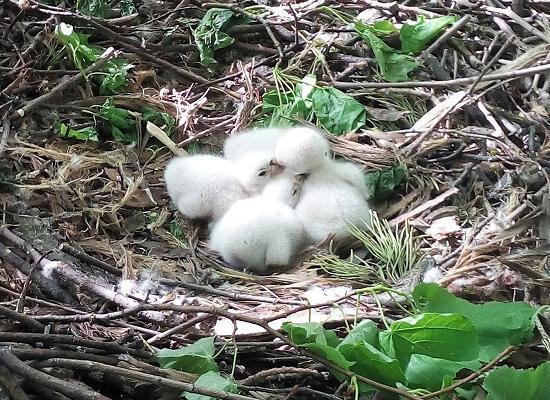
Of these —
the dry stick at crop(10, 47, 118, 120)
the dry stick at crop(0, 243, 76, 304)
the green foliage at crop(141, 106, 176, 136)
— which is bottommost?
the green foliage at crop(141, 106, 176, 136)

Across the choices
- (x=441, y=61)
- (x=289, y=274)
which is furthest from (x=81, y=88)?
(x=441, y=61)

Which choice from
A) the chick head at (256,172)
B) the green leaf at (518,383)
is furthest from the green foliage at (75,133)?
Result: the green leaf at (518,383)

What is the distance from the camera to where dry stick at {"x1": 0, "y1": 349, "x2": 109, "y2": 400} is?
1.24m

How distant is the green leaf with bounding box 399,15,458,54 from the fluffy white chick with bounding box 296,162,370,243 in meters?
0.79

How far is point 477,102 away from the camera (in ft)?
8.18

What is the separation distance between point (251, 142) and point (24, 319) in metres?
1.11

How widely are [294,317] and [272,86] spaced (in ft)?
4.19

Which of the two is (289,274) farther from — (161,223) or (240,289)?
(161,223)

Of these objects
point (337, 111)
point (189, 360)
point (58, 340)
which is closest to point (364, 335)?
point (189, 360)

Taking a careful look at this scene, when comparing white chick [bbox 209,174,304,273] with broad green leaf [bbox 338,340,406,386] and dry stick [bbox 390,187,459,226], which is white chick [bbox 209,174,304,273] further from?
broad green leaf [bbox 338,340,406,386]

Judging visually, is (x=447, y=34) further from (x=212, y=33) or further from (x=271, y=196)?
(x=271, y=196)

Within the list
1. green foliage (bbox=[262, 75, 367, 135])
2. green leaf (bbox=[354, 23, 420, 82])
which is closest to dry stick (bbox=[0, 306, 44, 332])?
green foliage (bbox=[262, 75, 367, 135])

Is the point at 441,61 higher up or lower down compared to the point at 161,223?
higher up

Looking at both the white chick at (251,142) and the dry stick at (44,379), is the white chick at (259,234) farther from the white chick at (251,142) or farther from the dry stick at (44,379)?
the dry stick at (44,379)
